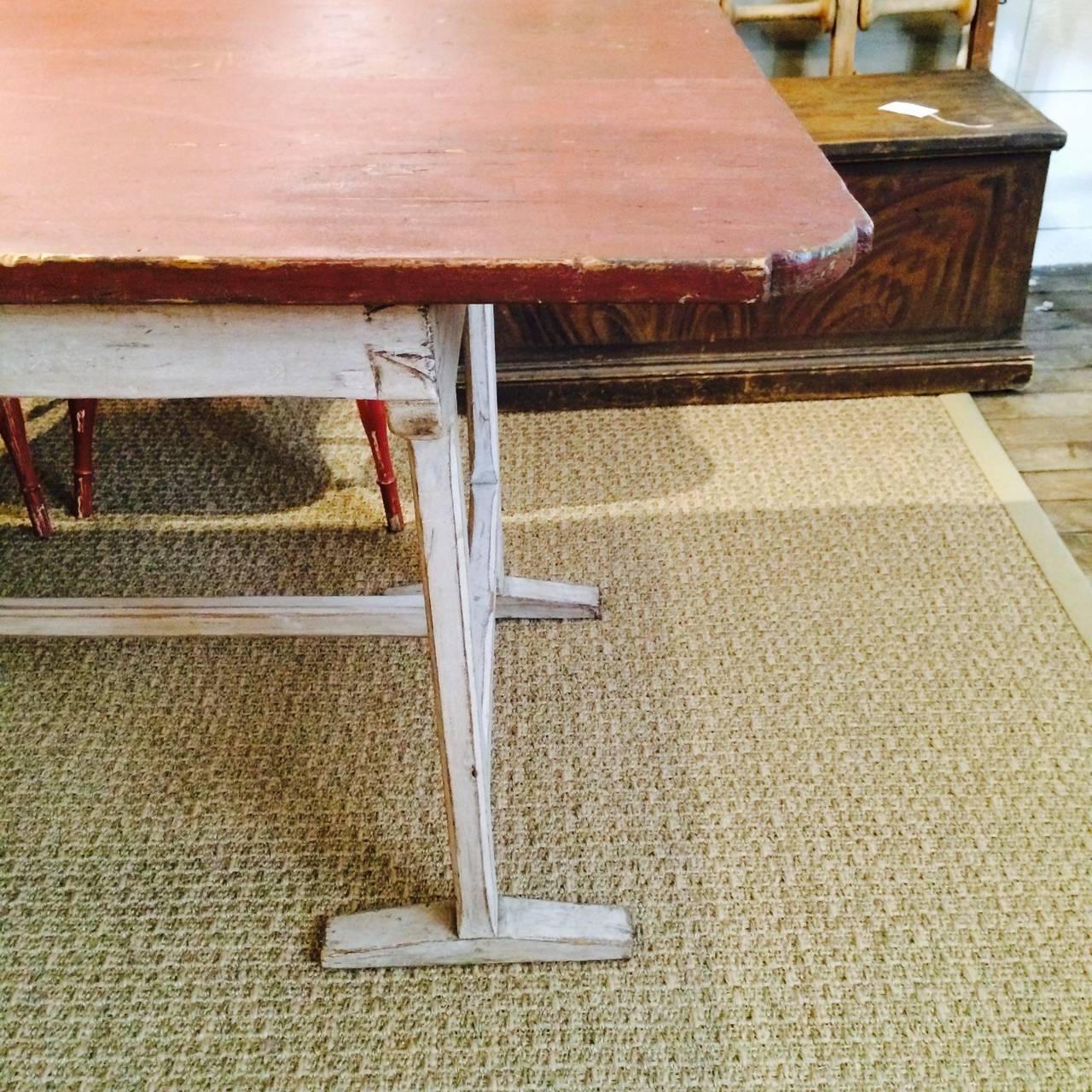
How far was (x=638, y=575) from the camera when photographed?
1.59m

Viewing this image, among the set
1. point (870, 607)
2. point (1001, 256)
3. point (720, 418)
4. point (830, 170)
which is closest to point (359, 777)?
point (870, 607)

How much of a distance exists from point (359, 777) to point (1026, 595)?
0.98 meters

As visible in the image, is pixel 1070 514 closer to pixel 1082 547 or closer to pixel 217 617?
pixel 1082 547

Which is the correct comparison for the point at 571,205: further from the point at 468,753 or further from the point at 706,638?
the point at 706,638

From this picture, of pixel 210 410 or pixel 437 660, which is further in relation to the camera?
pixel 210 410

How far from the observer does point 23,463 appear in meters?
1.61

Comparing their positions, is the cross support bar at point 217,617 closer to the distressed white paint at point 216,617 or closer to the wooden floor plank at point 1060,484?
the distressed white paint at point 216,617

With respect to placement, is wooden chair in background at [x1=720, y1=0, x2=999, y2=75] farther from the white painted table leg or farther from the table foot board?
the table foot board

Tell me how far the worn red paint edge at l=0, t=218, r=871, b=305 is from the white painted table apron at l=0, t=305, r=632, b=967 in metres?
0.04

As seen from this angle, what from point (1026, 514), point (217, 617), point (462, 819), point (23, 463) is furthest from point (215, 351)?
point (1026, 514)

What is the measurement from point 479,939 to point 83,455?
1.04 m

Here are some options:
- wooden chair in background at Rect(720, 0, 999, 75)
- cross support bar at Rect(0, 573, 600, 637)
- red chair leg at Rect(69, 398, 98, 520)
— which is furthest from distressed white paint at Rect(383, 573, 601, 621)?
wooden chair in background at Rect(720, 0, 999, 75)

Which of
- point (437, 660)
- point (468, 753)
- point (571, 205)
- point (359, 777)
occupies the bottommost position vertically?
point (359, 777)

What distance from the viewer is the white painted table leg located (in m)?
0.84
